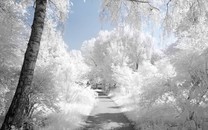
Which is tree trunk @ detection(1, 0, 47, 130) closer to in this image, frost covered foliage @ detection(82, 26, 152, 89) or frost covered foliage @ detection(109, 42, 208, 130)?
frost covered foliage @ detection(109, 42, 208, 130)

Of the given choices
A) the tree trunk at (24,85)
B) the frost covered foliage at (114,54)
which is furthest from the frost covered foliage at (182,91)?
the frost covered foliage at (114,54)

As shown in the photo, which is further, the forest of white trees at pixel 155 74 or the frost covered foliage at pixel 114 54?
the frost covered foliage at pixel 114 54

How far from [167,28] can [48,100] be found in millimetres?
6549

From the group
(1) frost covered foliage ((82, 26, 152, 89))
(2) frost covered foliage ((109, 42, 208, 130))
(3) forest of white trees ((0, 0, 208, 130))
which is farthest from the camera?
(1) frost covered foliage ((82, 26, 152, 89))

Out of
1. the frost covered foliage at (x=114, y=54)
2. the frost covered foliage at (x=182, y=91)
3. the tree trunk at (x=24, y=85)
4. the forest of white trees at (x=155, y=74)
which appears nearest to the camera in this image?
the tree trunk at (x=24, y=85)

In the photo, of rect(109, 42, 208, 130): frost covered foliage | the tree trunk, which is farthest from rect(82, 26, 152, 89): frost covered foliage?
the tree trunk

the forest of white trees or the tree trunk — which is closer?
the tree trunk

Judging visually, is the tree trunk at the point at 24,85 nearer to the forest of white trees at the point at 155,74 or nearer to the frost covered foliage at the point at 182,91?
the forest of white trees at the point at 155,74

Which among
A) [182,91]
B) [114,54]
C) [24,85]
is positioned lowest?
[24,85]

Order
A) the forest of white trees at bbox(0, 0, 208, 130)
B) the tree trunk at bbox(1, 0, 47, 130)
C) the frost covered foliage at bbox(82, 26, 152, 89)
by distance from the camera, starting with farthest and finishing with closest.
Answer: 1. the frost covered foliage at bbox(82, 26, 152, 89)
2. the forest of white trees at bbox(0, 0, 208, 130)
3. the tree trunk at bbox(1, 0, 47, 130)

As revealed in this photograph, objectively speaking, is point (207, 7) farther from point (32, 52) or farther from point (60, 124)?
point (60, 124)

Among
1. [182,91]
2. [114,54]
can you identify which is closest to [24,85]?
[182,91]

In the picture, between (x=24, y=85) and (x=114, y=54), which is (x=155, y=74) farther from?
(x=114, y=54)

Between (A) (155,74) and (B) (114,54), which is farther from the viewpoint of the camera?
(B) (114,54)
